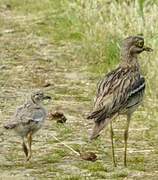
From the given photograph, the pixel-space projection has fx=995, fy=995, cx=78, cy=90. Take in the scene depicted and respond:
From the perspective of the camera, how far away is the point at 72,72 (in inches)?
492

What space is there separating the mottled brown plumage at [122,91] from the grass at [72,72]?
0.51 m

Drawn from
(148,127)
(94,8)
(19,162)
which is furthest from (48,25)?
(19,162)

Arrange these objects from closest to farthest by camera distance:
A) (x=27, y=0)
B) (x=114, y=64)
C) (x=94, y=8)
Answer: (x=114, y=64)
(x=94, y=8)
(x=27, y=0)

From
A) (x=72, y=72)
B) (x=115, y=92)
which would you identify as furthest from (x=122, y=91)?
(x=72, y=72)

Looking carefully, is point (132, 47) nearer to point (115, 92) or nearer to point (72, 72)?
point (115, 92)

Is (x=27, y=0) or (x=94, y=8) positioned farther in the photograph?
(x=27, y=0)

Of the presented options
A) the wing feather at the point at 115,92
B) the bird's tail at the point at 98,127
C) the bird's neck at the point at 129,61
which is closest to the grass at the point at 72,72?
the bird's tail at the point at 98,127

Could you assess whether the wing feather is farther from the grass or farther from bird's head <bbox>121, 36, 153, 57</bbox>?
the grass

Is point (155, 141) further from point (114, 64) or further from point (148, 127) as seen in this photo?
point (114, 64)

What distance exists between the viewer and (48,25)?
15648mm

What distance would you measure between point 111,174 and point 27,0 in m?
10.1

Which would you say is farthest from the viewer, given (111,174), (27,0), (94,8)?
(27,0)

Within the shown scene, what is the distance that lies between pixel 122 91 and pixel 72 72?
4.12 metres

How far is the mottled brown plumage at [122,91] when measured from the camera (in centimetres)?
812
